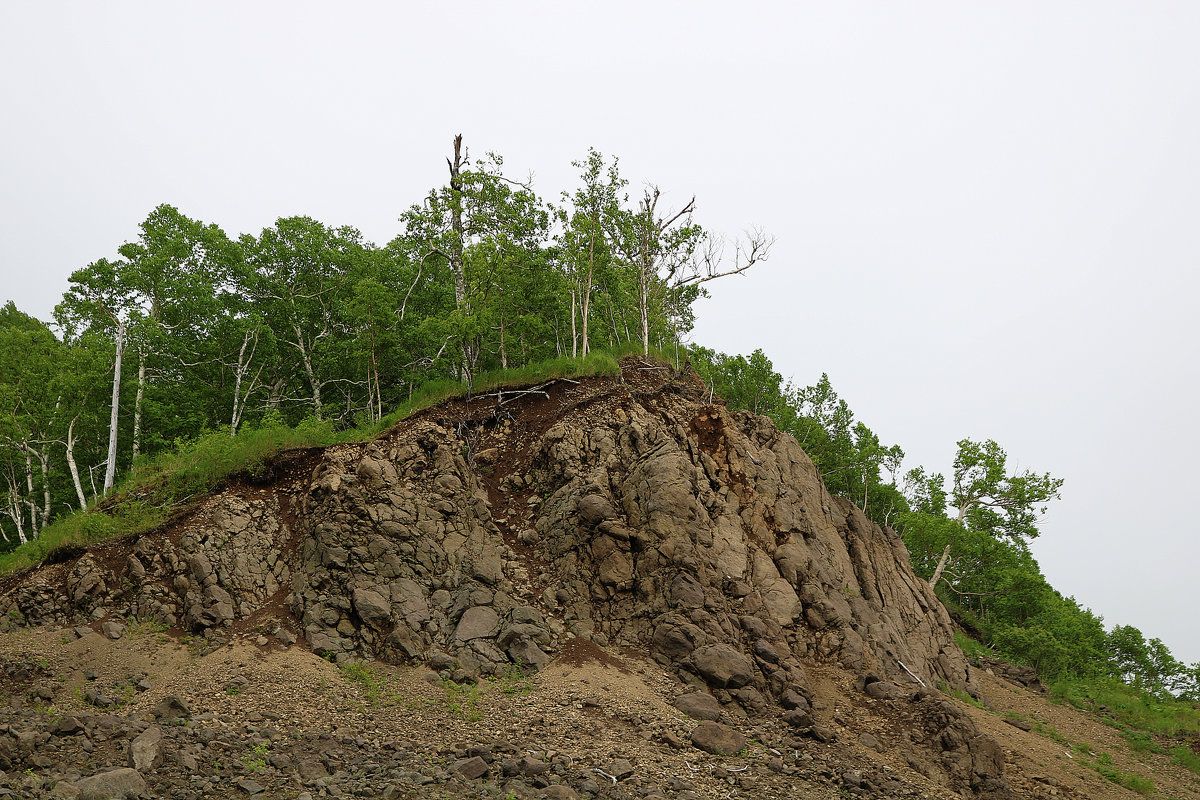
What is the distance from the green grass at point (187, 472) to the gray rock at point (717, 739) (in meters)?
12.3

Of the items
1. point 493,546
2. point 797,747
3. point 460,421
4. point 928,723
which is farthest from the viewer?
point 460,421

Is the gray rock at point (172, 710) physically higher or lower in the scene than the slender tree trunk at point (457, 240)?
lower

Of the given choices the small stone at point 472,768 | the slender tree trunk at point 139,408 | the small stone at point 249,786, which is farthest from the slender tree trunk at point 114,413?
the small stone at point 472,768

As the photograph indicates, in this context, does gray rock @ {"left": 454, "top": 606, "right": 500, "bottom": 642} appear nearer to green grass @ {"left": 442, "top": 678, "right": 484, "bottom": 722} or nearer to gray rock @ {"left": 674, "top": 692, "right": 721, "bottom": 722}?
green grass @ {"left": 442, "top": 678, "right": 484, "bottom": 722}

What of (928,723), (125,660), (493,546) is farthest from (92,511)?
(928,723)

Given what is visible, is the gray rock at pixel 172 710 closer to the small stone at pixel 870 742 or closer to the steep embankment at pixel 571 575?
the steep embankment at pixel 571 575

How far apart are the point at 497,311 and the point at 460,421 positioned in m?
4.95

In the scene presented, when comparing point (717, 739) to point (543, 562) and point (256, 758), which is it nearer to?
point (543, 562)

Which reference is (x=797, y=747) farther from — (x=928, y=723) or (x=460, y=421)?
(x=460, y=421)

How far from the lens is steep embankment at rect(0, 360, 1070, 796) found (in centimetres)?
1459

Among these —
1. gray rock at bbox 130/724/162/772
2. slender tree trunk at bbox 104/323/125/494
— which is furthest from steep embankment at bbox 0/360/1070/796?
slender tree trunk at bbox 104/323/125/494

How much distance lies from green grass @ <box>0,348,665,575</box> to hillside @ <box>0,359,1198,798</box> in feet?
1.53

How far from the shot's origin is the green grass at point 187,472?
54.1 feet

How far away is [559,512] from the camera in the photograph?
1780cm
